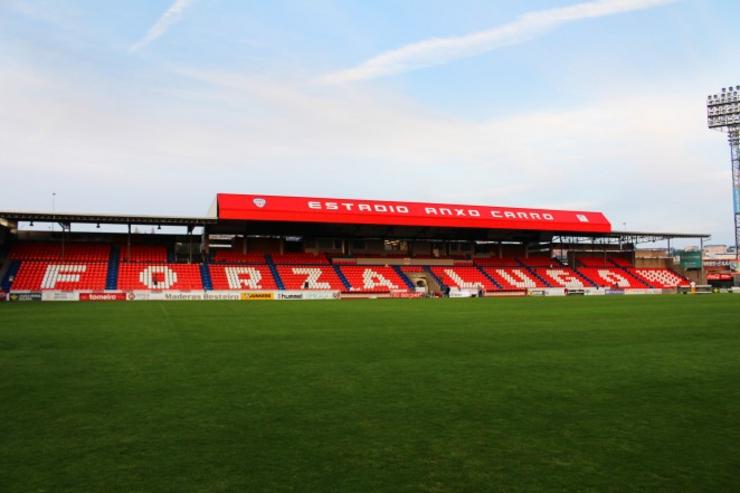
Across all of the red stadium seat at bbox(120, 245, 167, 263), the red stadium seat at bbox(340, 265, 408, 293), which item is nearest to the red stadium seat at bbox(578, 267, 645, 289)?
the red stadium seat at bbox(340, 265, 408, 293)

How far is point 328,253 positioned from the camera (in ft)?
185

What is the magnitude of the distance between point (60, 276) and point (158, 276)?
711cm

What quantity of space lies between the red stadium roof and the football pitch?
3263 centimetres

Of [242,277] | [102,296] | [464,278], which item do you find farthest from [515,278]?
[102,296]

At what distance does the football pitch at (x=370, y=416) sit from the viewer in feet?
16.3

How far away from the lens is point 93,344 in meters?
14.3

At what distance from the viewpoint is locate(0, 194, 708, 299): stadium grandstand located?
145 ft

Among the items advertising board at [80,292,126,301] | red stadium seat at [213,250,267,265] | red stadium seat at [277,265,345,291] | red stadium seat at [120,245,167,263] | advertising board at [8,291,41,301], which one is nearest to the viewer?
advertising board at [8,291,41,301]

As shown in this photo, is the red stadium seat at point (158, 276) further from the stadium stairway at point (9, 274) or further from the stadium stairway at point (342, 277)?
the stadium stairway at point (342, 277)

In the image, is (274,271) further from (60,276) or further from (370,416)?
(370,416)

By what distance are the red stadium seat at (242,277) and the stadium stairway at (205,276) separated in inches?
10.0

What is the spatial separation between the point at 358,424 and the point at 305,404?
128 cm

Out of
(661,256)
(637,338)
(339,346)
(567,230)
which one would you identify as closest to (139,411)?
(339,346)

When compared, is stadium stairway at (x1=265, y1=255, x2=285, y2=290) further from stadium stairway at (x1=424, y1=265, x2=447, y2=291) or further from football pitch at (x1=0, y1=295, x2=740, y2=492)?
football pitch at (x1=0, y1=295, x2=740, y2=492)
